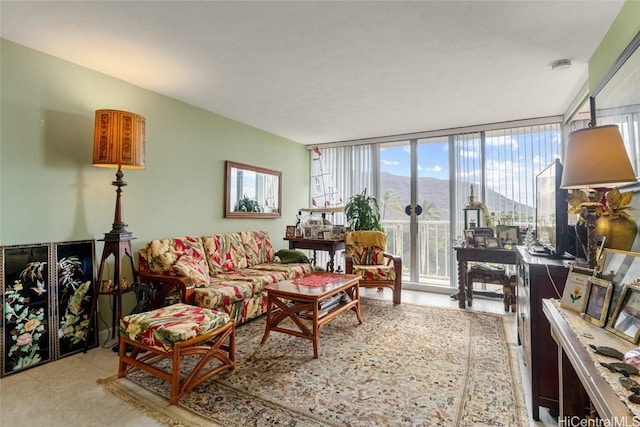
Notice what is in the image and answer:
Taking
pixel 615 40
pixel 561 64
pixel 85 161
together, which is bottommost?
pixel 85 161

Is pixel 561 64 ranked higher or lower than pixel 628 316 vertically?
higher

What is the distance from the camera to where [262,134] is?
4.60 m

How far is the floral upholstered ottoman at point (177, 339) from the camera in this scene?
6.02 ft

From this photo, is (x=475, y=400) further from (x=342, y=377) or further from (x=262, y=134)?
(x=262, y=134)

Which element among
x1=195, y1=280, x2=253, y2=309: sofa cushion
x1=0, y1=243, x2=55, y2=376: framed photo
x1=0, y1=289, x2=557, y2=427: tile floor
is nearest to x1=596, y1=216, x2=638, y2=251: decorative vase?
x1=0, y1=289, x2=557, y2=427: tile floor

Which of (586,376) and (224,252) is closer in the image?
(586,376)

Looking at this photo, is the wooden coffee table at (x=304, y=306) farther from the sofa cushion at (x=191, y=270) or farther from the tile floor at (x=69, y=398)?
the tile floor at (x=69, y=398)

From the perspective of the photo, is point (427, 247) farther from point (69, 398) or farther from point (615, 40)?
point (69, 398)

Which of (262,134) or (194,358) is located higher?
(262,134)

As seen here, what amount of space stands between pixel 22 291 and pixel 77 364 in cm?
67

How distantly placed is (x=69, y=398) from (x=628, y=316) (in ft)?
9.13

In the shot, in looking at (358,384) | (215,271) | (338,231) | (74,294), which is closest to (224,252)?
(215,271)

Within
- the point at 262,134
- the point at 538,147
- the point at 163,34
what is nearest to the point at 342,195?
the point at 262,134

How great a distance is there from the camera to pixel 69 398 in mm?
1885
